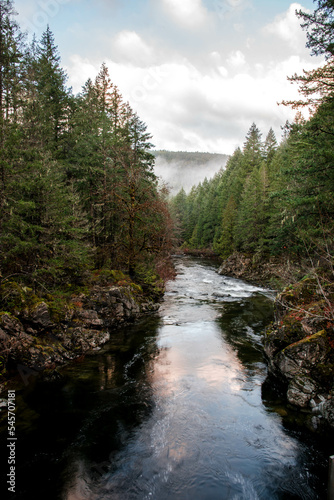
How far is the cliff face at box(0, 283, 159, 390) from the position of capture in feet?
32.6

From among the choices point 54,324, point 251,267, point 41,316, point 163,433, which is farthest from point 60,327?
point 251,267

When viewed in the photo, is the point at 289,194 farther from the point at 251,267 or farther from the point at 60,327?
the point at 251,267

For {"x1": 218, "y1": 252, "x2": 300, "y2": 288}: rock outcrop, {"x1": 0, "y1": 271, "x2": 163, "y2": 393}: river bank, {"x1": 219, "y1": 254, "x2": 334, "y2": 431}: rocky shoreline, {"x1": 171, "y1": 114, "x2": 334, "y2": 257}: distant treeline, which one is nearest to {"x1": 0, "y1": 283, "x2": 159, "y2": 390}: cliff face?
{"x1": 0, "y1": 271, "x2": 163, "y2": 393}: river bank

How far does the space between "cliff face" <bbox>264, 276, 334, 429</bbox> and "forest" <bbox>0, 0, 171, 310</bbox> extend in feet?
34.0

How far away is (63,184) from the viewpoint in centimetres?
1516

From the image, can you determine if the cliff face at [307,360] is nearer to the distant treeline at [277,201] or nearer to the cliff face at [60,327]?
the distant treeline at [277,201]

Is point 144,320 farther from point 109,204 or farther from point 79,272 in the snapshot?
point 109,204

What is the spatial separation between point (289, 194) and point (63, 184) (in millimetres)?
13459

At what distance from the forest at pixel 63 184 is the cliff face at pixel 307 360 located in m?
10.4

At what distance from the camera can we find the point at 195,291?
1054 inches

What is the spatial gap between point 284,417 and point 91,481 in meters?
5.80

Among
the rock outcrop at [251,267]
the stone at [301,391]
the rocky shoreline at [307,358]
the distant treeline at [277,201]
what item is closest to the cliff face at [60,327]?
the rocky shoreline at [307,358]

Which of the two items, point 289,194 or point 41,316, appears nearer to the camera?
point 41,316

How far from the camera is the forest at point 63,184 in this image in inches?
457
